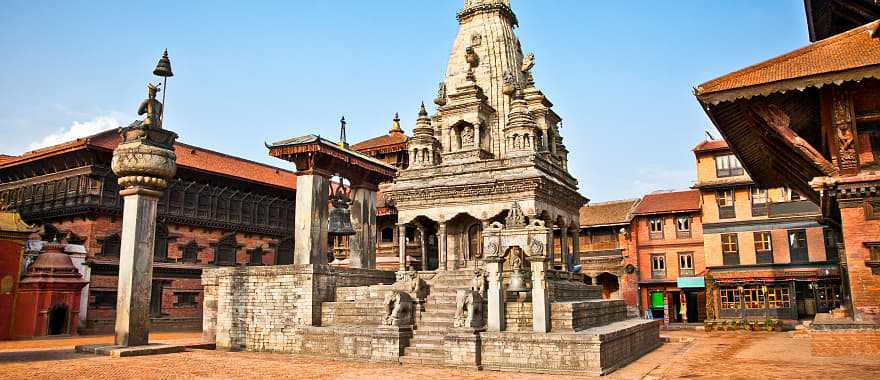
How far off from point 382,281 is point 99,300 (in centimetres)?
1590

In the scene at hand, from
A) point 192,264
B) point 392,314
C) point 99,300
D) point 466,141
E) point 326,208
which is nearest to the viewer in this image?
point 392,314

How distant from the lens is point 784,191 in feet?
113

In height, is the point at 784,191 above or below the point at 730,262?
above

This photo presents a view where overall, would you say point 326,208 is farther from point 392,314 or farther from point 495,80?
point 495,80

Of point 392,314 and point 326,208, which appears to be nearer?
point 392,314

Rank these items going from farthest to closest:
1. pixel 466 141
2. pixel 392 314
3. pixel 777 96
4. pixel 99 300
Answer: pixel 99 300, pixel 466 141, pixel 392 314, pixel 777 96

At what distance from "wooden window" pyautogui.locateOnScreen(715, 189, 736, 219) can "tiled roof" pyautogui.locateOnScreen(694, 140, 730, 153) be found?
2.47 m

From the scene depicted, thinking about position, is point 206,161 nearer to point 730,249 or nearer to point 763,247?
point 730,249

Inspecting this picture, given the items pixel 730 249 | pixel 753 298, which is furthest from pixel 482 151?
pixel 753 298

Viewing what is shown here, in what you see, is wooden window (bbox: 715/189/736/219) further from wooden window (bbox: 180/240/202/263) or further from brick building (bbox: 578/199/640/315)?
wooden window (bbox: 180/240/202/263)

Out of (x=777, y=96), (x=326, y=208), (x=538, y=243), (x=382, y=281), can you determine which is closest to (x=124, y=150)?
(x=326, y=208)

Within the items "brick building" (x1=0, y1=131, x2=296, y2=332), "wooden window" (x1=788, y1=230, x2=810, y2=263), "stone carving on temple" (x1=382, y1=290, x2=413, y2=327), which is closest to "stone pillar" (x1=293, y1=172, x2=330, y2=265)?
"stone carving on temple" (x1=382, y1=290, x2=413, y2=327)

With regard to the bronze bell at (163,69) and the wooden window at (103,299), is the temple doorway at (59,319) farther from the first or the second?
the bronze bell at (163,69)

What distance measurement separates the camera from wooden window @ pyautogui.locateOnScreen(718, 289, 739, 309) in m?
35.1
